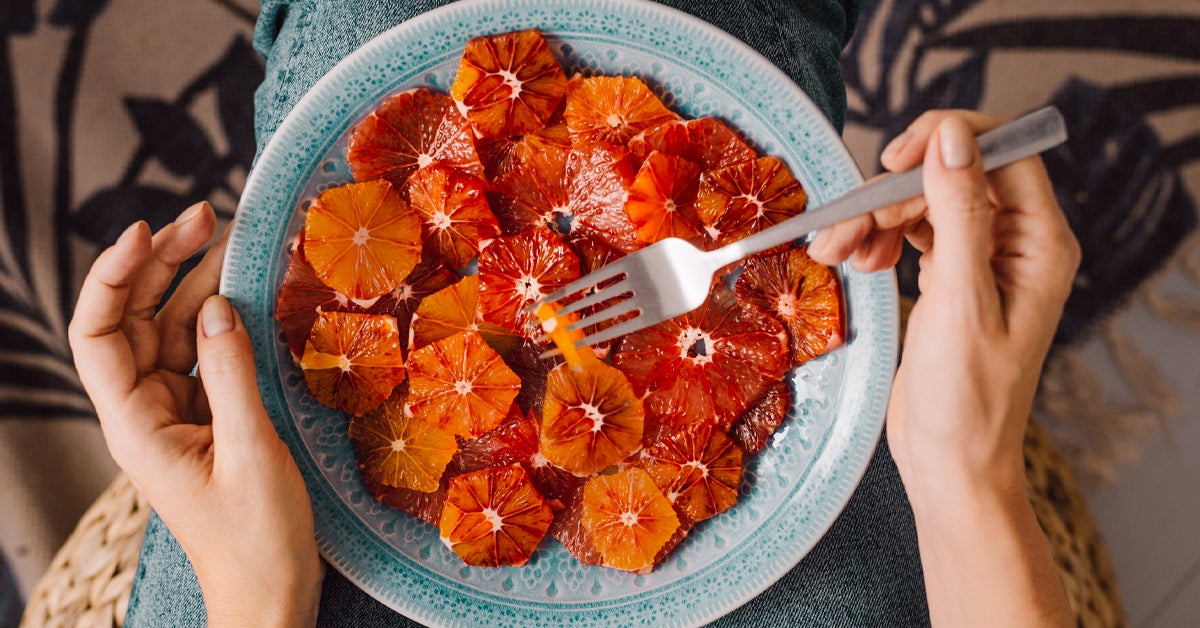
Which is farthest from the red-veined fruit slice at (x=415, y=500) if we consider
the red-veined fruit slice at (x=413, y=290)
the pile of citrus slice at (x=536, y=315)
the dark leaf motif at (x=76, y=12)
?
the dark leaf motif at (x=76, y=12)

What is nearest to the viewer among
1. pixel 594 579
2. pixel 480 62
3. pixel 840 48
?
pixel 480 62

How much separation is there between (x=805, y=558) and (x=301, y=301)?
993mm

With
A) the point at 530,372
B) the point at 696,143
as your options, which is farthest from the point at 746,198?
the point at 530,372

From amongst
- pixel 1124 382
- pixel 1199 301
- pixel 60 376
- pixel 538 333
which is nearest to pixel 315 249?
pixel 538 333

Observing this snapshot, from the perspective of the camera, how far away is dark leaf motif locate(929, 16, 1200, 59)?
226cm

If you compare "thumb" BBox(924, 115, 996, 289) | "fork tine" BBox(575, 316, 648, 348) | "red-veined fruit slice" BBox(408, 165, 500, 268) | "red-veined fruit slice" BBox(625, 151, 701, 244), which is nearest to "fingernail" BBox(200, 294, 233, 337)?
"red-veined fruit slice" BBox(408, 165, 500, 268)

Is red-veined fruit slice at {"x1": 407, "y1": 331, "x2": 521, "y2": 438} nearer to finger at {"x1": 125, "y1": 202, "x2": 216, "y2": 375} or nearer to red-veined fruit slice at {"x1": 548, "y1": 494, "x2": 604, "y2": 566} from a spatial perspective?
red-veined fruit slice at {"x1": 548, "y1": 494, "x2": 604, "y2": 566}

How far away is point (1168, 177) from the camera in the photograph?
88.8 inches

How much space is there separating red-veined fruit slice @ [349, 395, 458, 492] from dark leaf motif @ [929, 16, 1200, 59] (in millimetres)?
1871

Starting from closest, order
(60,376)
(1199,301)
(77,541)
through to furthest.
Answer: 1. (77,541)
2. (60,376)
3. (1199,301)

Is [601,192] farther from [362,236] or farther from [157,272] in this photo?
[157,272]

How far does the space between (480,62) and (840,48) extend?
76 cm

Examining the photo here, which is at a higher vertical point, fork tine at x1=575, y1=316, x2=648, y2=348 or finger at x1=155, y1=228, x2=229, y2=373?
finger at x1=155, y1=228, x2=229, y2=373

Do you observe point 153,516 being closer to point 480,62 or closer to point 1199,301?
point 480,62
